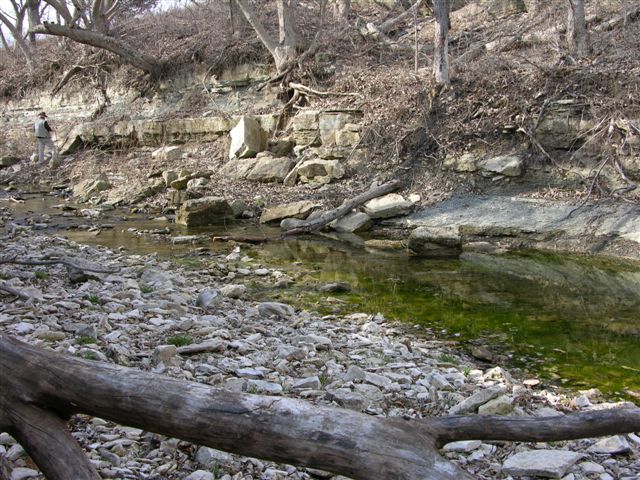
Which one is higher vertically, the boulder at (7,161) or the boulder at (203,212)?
the boulder at (7,161)

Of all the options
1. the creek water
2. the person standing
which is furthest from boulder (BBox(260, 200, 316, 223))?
the person standing

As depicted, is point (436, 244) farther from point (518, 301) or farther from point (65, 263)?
point (65, 263)

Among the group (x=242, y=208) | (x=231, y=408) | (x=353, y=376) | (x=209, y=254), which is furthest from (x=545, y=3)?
(x=231, y=408)

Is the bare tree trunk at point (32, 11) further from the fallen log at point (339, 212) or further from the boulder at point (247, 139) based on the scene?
the fallen log at point (339, 212)

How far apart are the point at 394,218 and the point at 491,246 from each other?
236 centimetres

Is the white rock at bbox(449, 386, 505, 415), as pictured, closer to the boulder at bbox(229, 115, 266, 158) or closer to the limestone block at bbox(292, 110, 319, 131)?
the limestone block at bbox(292, 110, 319, 131)

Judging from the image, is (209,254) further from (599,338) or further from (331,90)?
(331,90)

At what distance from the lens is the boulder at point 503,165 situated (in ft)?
41.3

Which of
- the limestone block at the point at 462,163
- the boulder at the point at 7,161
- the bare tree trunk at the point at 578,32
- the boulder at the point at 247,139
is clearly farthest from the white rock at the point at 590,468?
the boulder at the point at 7,161

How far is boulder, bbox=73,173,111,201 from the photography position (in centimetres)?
1708

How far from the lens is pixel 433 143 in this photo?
14258 mm

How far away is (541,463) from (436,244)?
7213mm

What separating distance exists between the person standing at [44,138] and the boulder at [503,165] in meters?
15.2

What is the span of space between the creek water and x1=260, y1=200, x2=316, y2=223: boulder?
569 mm
